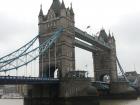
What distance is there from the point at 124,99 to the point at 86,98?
2054cm

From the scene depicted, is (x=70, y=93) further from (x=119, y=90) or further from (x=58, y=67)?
(x=119, y=90)

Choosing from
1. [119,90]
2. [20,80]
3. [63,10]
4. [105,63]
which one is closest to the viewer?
[20,80]

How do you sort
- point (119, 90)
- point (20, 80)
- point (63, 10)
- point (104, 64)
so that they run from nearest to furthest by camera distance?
point (20, 80)
point (63, 10)
point (119, 90)
point (104, 64)

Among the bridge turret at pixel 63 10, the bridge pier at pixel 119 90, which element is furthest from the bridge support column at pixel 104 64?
the bridge turret at pixel 63 10

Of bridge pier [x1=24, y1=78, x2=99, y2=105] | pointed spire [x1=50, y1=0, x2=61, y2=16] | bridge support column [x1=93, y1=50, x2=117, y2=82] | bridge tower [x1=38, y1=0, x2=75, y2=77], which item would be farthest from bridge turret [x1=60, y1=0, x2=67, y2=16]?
bridge support column [x1=93, y1=50, x2=117, y2=82]

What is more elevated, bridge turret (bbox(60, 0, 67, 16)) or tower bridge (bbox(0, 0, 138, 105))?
bridge turret (bbox(60, 0, 67, 16))

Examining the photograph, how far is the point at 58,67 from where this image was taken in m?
45.2

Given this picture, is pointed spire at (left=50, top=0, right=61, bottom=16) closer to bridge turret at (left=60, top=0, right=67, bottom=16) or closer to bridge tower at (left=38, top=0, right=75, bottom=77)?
bridge tower at (left=38, top=0, right=75, bottom=77)

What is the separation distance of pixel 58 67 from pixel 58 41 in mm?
4320

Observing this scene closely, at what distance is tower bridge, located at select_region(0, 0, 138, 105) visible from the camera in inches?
1548

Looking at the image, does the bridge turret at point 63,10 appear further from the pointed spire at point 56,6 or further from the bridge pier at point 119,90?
the bridge pier at point 119,90

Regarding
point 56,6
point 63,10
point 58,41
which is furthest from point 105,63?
point 63,10

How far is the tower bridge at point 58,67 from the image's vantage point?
129ft

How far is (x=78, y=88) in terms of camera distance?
40.0 meters
